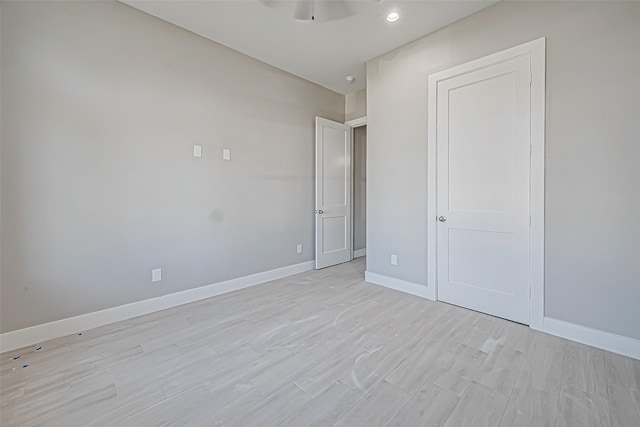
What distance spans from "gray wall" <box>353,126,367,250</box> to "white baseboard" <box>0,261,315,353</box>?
2.07 meters

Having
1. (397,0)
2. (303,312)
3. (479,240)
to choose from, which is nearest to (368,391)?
(303,312)

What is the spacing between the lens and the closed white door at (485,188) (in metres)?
2.40

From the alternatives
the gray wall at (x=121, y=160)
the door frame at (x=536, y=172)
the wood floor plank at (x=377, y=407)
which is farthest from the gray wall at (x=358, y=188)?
the wood floor plank at (x=377, y=407)

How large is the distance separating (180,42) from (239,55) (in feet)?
2.25

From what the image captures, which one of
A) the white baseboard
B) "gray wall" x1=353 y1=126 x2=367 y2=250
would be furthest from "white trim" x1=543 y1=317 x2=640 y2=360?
"gray wall" x1=353 y1=126 x2=367 y2=250

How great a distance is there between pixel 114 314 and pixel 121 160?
1392 millimetres

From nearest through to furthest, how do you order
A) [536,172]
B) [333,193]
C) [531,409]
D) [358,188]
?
[531,409]
[536,172]
[333,193]
[358,188]

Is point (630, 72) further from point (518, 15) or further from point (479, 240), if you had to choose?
point (479, 240)

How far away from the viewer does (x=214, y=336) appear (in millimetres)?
2266

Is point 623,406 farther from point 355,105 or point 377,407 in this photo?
Answer: point 355,105

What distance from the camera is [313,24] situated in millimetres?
2768

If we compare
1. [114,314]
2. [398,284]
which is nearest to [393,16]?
[398,284]

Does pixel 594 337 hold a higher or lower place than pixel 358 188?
lower

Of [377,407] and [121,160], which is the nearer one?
[377,407]
